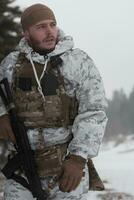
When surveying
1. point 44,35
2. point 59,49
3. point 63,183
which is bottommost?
point 63,183

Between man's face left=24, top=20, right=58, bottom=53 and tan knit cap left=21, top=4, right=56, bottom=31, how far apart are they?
3 centimetres

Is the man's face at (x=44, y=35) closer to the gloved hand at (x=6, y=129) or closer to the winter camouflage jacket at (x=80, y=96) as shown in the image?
the winter camouflage jacket at (x=80, y=96)

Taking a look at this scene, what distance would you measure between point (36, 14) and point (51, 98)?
0.59 meters

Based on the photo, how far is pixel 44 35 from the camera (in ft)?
15.5

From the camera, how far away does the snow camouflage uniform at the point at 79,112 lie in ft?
15.1

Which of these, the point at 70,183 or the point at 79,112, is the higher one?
the point at 79,112

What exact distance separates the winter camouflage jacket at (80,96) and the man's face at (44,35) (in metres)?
0.05

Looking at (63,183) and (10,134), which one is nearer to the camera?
(63,183)

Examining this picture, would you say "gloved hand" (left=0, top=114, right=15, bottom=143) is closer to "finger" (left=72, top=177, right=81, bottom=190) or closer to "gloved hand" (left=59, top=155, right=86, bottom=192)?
"gloved hand" (left=59, top=155, right=86, bottom=192)

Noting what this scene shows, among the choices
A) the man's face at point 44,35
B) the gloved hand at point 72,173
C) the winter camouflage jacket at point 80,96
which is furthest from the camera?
the man's face at point 44,35

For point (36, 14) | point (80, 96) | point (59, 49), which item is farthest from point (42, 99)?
point (36, 14)

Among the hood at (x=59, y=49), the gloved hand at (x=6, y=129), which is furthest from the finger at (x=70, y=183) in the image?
the hood at (x=59, y=49)

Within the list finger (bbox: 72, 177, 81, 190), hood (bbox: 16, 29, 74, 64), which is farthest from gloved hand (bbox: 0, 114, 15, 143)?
finger (bbox: 72, 177, 81, 190)

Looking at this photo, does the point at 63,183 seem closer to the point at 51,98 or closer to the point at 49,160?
the point at 49,160
